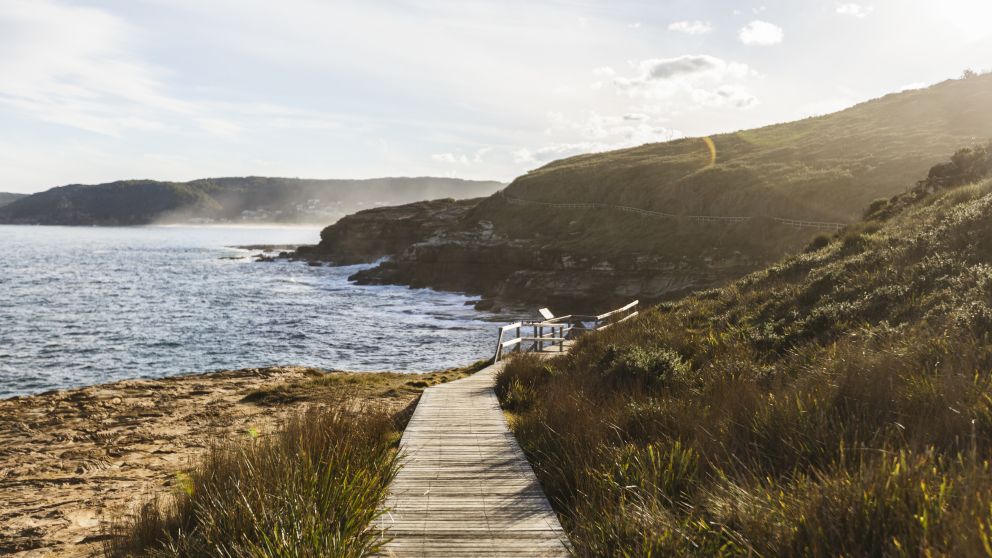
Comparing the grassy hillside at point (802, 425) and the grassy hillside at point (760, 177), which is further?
the grassy hillside at point (760, 177)

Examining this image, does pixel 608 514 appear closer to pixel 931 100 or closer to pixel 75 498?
pixel 75 498

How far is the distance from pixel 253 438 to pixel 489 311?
3585cm

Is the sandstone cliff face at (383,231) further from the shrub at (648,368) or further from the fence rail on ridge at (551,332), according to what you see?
the shrub at (648,368)

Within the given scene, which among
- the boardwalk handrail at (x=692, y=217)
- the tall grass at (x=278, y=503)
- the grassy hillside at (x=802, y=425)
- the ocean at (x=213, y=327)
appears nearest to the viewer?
the grassy hillside at (x=802, y=425)

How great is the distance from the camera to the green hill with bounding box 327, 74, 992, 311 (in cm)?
4262

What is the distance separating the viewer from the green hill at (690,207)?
4262 cm

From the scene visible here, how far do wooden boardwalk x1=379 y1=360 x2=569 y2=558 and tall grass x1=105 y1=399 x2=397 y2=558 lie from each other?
286 millimetres

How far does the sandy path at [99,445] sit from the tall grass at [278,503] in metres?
0.57

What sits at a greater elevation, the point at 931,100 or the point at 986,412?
the point at 931,100

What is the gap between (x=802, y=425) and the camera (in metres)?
4.99

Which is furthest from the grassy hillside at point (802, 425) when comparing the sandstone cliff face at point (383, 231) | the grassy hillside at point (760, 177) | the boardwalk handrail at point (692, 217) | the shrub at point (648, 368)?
the sandstone cliff face at point (383, 231)

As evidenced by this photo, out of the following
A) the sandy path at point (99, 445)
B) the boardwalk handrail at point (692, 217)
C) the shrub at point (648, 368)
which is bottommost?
the sandy path at point (99, 445)

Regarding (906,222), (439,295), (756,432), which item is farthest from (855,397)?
(439,295)

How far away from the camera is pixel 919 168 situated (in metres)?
44.1
